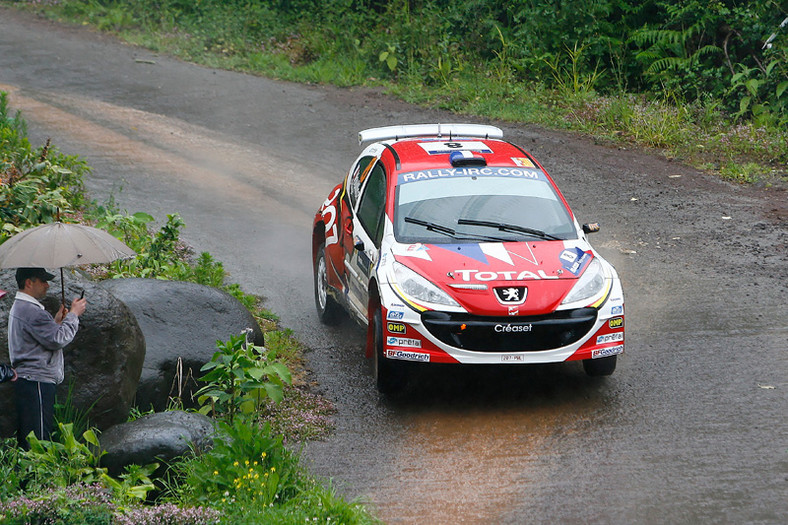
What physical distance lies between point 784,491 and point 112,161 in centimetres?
1203

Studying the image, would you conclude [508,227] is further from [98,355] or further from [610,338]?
[98,355]

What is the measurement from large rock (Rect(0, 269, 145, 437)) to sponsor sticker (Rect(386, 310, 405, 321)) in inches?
75.6

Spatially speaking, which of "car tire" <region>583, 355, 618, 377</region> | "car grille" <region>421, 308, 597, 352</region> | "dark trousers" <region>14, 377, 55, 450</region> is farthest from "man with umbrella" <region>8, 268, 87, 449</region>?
"car tire" <region>583, 355, 618, 377</region>

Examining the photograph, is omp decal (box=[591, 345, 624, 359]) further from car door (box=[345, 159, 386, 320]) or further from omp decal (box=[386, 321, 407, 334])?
car door (box=[345, 159, 386, 320])

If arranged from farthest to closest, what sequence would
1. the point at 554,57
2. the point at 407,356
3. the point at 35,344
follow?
the point at 554,57
the point at 407,356
the point at 35,344

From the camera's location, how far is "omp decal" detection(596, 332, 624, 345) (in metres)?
7.41

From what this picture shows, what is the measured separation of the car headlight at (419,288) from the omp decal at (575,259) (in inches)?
42.2

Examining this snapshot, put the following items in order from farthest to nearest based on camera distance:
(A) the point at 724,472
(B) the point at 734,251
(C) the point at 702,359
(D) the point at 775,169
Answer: (D) the point at 775,169 < (B) the point at 734,251 < (C) the point at 702,359 < (A) the point at 724,472

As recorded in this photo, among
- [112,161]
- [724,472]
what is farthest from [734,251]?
[112,161]

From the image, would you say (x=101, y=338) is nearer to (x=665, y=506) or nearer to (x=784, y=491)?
(x=665, y=506)

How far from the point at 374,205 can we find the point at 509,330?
223 cm

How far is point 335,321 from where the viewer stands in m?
9.84

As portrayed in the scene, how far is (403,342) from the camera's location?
287 inches

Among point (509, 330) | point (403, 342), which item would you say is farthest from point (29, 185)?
point (509, 330)
